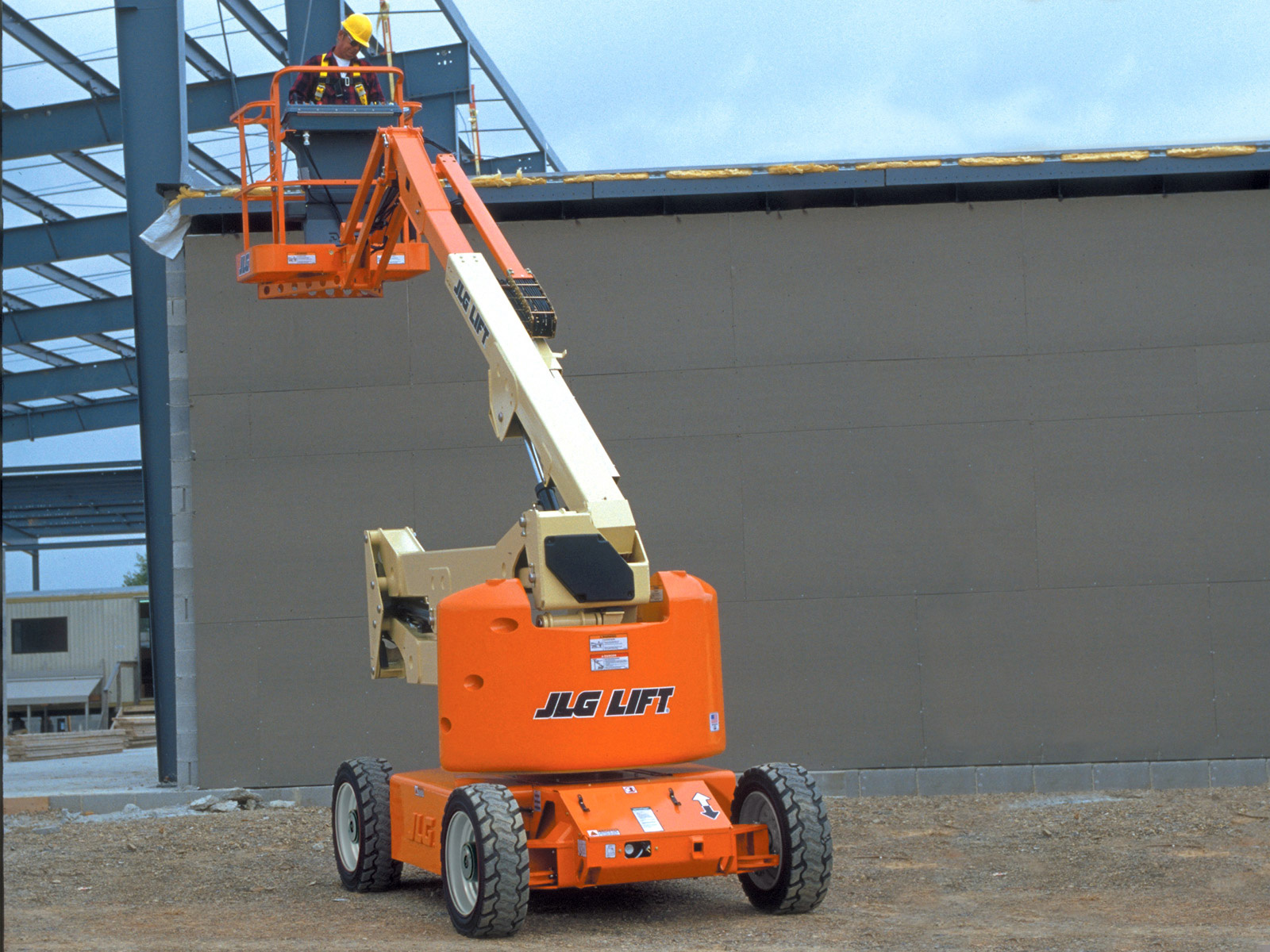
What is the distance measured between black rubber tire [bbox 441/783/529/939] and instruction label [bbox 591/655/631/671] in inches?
34.1

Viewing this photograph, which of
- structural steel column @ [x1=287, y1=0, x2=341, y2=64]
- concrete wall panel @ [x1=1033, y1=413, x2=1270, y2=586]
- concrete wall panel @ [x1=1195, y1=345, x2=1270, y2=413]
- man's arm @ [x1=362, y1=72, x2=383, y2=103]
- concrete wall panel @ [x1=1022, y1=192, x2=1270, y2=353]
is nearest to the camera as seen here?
man's arm @ [x1=362, y1=72, x2=383, y2=103]

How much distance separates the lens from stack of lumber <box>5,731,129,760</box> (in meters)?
22.3

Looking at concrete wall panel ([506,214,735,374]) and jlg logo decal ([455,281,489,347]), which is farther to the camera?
concrete wall panel ([506,214,735,374])

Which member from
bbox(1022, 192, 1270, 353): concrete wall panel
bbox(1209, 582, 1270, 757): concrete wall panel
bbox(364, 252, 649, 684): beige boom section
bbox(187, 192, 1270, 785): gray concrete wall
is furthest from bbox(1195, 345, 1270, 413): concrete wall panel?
bbox(364, 252, 649, 684): beige boom section

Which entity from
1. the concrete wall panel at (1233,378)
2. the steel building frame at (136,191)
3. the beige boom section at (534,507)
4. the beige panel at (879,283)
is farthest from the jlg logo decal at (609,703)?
the concrete wall panel at (1233,378)

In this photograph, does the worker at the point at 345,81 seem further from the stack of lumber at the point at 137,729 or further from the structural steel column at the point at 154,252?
the stack of lumber at the point at 137,729

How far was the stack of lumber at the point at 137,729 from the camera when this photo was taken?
25.0 m

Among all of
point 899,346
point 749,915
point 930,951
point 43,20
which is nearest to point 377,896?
point 749,915

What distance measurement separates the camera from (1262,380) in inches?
532

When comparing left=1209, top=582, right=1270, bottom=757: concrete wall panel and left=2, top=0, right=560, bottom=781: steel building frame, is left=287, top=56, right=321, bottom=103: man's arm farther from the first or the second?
left=1209, top=582, right=1270, bottom=757: concrete wall panel

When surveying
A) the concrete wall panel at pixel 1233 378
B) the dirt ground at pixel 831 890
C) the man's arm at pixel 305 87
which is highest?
the man's arm at pixel 305 87

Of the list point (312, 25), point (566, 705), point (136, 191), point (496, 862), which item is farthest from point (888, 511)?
point (312, 25)

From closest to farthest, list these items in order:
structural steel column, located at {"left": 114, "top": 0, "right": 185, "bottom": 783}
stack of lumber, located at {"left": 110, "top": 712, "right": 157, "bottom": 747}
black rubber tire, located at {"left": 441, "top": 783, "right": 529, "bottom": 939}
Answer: black rubber tire, located at {"left": 441, "top": 783, "right": 529, "bottom": 939} < structural steel column, located at {"left": 114, "top": 0, "right": 185, "bottom": 783} < stack of lumber, located at {"left": 110, "top": 712, "right": 157, "bottom": 747}

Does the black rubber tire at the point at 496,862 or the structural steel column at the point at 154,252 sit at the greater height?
the structural steel column at the point at 154,252
